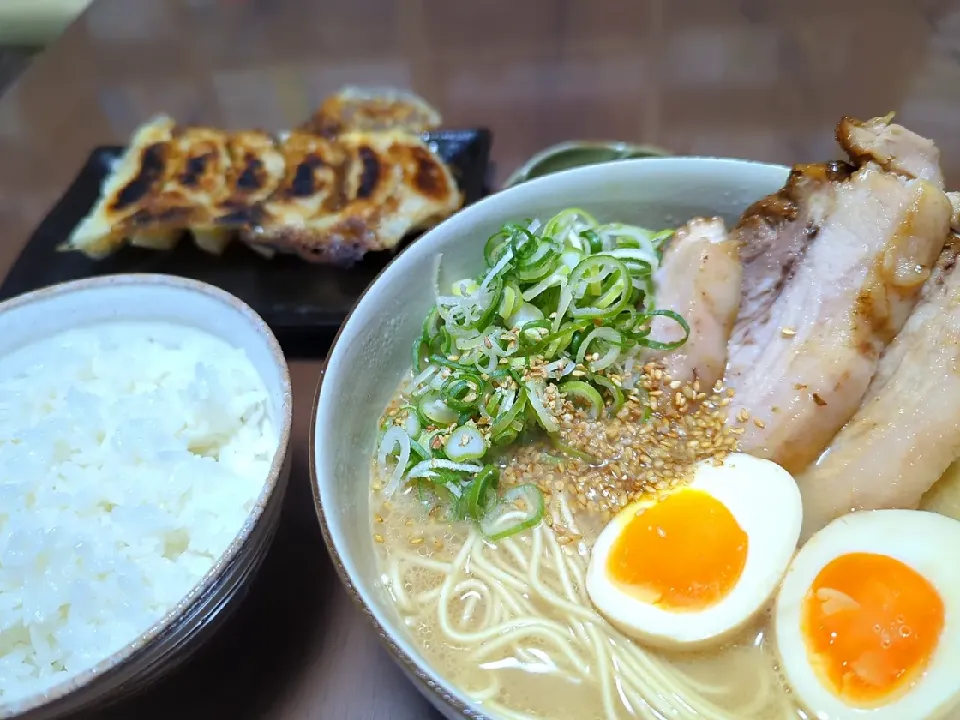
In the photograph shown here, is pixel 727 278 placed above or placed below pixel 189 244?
above

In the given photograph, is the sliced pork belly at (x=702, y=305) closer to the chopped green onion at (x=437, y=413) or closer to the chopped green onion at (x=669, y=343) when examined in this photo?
the chopped green onion at (x=669, y=343)

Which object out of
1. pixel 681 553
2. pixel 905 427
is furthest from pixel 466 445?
pixel 905 427

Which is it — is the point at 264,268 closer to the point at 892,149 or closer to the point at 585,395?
the point at 585,395

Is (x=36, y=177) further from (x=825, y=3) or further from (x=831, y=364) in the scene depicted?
(x=825, y=3)

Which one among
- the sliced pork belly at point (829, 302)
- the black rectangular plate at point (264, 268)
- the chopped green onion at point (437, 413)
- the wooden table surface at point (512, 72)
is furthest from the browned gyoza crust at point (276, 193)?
the sliced pork belly at point (829, 302)

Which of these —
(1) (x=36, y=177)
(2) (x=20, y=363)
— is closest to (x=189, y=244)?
(2) (x=20, y=363)

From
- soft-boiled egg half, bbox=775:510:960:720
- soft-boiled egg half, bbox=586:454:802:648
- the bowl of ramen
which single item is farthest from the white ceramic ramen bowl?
soft-boiled egg half, bbox=775:510:960:720
